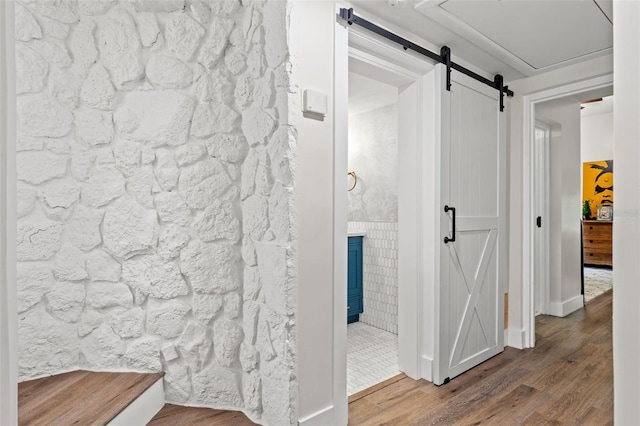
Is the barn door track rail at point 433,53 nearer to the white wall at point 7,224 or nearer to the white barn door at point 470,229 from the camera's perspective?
the white barn door at point 470,229

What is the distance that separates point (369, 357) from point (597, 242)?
5.99 metres

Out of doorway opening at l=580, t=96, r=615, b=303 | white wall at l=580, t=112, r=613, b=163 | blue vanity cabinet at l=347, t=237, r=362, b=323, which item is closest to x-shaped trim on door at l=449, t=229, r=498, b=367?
blue vanity cabinet at l=347, t=237, r=362, b=323

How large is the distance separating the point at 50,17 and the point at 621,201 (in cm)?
247

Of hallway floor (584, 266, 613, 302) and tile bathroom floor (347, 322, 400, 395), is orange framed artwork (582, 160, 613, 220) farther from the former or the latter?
tile bathroom floor (347, 322, 400, 395)

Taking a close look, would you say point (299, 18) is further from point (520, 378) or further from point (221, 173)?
point (520, 378)

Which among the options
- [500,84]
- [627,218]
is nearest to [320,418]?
[627,218]

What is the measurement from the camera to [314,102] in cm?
171

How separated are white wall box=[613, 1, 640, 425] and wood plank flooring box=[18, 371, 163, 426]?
1.80 m

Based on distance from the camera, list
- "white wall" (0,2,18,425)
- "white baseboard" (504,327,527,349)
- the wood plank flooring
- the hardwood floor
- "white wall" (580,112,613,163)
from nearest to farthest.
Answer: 1. "white wall" (0,2,18,425)
2. the wood plank flooring
3. the hardwood floor
4. "white baseboard" (504,327,527,349)
5. "white wall" (580,112,613,163)

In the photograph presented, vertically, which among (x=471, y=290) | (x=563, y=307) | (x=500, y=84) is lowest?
(x=563, y=307)

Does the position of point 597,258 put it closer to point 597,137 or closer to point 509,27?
point 597,137

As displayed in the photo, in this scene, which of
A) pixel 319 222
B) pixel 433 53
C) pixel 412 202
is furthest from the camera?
pixel 412 202

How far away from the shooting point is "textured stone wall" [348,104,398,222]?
3521mm

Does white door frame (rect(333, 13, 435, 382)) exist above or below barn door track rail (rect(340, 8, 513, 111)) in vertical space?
below
